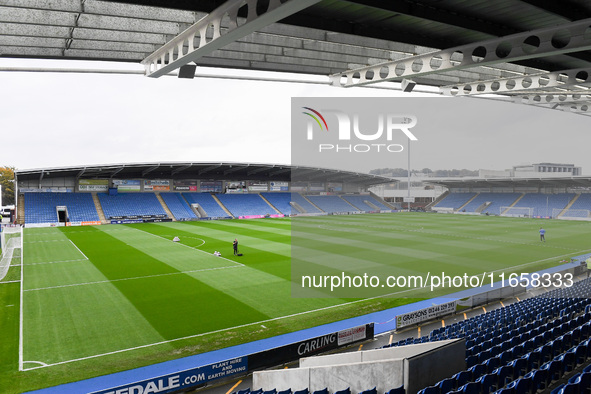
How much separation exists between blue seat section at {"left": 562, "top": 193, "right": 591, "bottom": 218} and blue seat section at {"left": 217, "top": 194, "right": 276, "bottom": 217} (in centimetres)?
4618

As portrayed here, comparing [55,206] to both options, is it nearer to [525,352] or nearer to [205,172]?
[205,172]

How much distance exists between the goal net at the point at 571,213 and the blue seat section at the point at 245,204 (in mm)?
44826

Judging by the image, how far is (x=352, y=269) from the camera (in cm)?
2217

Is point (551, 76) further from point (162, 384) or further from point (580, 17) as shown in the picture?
point (162, 384)

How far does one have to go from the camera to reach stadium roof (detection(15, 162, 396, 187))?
4869cm

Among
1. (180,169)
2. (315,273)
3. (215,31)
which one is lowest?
(315,273)

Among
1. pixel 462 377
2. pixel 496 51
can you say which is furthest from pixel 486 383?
pixel 496 51

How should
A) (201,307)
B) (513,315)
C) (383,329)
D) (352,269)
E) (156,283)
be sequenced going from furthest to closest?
(352,269) → (156,283) → (201,307) → (383,329) → (513,315)

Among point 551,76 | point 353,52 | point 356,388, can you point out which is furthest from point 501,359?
point 551,76

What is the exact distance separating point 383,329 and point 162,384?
747cm

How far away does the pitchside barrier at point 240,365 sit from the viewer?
8.49 metres

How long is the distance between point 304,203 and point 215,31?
6024 centimetres

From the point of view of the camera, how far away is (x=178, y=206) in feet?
187

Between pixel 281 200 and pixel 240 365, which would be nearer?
pixel 240 365
